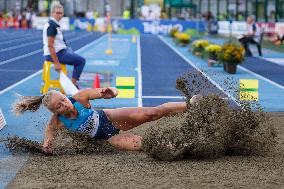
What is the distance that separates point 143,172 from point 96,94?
1.43 m

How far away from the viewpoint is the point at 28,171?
25.6 ft

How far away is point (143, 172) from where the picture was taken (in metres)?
7.77

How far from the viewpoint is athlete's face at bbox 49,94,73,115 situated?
340 inches

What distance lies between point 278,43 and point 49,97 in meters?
34.3

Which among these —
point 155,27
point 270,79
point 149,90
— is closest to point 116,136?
point 149,90

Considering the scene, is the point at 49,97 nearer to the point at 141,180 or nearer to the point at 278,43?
the point at 141,180

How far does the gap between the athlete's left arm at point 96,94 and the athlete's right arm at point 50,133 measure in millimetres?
382

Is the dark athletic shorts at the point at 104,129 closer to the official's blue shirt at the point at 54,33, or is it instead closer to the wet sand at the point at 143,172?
the wet sand at the point at 143,172

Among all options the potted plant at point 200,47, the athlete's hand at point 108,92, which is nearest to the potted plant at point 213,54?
the potted plant at point 200,47

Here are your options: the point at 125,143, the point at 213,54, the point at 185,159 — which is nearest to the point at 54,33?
the point at 125,143

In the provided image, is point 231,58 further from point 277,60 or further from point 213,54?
point 277,60

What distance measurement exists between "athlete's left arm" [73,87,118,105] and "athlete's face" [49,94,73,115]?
31 centimetres

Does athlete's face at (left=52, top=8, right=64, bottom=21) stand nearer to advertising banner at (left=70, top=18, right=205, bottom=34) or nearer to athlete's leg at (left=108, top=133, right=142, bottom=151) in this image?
athlete's leg at (left=108, top=133, right=142, bottom=151)

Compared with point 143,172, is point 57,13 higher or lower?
higher
